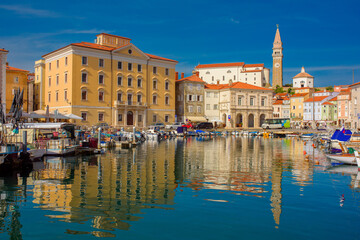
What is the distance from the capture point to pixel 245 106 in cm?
7494

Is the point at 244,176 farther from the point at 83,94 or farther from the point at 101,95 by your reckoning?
the point at 101,95

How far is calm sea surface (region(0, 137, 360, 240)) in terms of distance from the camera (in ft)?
30.3

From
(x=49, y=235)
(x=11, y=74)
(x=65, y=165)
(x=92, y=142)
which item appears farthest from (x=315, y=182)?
(x=11, y=74)

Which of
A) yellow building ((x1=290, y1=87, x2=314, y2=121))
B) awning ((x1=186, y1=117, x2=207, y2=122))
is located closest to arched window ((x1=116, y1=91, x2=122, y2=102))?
awning ((x1=186, y1=117, x2=207, y2=122))

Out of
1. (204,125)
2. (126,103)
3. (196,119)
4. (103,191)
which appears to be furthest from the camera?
(196,119)

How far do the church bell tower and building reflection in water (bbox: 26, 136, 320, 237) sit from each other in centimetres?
11928

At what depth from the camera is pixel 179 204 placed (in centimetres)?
1193

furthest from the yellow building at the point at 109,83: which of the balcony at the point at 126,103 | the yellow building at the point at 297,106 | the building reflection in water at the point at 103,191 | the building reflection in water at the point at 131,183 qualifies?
the yellow building at the point at 297,106

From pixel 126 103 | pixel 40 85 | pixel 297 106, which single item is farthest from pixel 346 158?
pixel 297 106

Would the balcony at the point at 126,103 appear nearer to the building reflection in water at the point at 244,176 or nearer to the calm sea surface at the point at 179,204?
the building reflection in water at the point at 244,176

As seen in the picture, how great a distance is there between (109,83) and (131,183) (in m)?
42.6

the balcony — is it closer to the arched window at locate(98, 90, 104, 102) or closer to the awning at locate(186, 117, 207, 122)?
the arched window at locate(98, 90, 104, 102)

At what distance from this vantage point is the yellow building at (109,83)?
5259cm

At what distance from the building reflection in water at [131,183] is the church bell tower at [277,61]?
119280 mm
